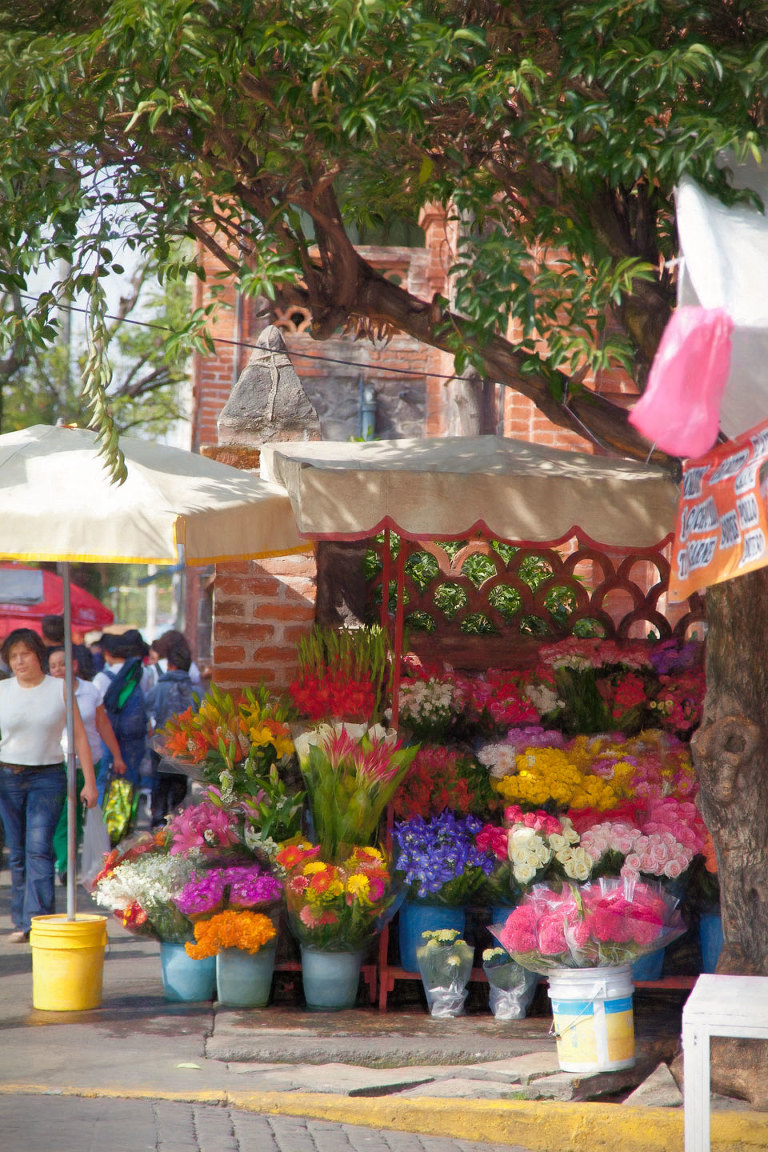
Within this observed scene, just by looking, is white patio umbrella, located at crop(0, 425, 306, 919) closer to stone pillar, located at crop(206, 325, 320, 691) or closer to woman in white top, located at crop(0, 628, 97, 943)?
stone pillar, located at crop(206, 325, 320, 691)

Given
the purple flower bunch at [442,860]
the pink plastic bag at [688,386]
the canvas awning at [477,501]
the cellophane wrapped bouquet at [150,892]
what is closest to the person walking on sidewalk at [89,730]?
the cellophane wrapped bouquet at [150,892]

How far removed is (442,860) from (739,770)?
1621mm

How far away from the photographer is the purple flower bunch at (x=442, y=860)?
245 inches

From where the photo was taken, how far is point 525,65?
4.76 meters

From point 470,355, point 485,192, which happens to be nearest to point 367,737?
point 470,355

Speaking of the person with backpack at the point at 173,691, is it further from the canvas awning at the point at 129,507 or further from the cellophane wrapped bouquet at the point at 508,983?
the cellophane wrapped bouquet at the point at 508,983

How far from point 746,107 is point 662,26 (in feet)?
2.09

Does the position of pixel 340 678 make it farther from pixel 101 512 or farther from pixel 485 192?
pixel 485 192

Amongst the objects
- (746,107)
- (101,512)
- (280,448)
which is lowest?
(101,512)

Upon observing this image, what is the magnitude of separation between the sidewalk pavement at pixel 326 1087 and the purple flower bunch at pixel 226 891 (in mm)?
535

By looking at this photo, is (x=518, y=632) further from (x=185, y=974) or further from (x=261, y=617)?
(x=185, y=974)

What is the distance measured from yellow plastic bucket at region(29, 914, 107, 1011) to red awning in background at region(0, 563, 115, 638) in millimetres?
8473

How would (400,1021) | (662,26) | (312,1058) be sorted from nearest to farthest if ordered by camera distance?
(662,26)
(312,1058)
(400,1021)

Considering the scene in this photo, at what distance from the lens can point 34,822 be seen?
7746 mm
